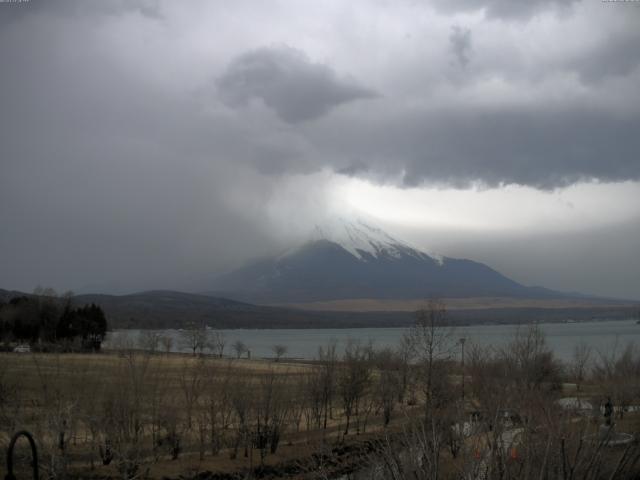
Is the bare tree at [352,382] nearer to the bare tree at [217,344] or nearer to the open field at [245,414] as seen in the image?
A: the open field at [245,414]

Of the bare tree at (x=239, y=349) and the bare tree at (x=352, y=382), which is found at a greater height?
the bare tree at (x=352, y=382)

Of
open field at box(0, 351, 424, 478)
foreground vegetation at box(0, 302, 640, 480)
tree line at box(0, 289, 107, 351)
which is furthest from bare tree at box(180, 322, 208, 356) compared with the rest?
open field at box(0, 351, 424, 478)

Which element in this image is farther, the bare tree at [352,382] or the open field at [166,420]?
the bare tree at [352,382]

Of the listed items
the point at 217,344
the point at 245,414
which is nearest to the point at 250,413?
the point at 245,414

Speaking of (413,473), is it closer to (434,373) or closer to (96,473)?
(96,473)

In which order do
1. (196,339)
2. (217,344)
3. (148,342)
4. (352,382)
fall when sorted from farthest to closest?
(217,344) < (196,339) < (148,342) < (352,382)

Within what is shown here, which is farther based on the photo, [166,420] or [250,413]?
[250,413]

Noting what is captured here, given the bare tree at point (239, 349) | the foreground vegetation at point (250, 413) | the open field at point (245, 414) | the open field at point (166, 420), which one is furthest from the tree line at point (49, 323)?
the open field at point (166, 420)

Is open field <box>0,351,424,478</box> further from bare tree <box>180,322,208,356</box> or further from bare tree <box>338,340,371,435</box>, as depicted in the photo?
bare tree <box>180,322,208,356</box>

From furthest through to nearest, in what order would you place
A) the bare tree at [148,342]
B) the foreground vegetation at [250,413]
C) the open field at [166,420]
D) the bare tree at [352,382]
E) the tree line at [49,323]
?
1. the tree line at [49,323]
2. the bare tree at [352,382]
3. the bare tree at [148,342]
4. the open field at [166,420]
5. the foreground vegetation at [250,413]

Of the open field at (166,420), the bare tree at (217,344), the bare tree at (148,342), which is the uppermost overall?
the bare tree at (148,342)

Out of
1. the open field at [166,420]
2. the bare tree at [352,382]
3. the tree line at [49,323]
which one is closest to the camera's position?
the open field at [166,420]

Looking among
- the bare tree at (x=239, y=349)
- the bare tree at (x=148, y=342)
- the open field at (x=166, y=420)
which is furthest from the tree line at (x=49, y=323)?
the open field at (x=166, y=420)

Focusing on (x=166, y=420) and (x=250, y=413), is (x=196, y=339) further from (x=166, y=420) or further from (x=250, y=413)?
(x=166, y=420)
